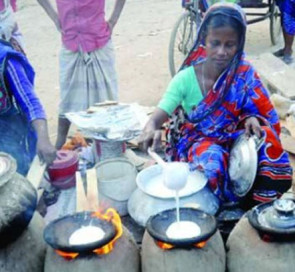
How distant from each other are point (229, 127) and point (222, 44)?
0.45m

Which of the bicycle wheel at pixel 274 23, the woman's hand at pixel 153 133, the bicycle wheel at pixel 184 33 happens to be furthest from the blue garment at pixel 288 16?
the woman's hand at pixel 153 133

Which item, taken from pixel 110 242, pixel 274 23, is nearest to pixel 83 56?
pixel 110 242

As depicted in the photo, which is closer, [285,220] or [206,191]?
[285,220]

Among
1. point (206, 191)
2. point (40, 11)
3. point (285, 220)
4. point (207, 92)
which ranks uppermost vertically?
point (207, 92)

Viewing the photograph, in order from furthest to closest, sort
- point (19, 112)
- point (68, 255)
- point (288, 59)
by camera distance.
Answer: point (288, 59) → point (19, 112) → point (68, 255)

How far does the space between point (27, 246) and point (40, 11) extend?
7801 mm

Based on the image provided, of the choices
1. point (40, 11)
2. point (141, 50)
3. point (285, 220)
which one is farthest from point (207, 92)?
point (40, 11)

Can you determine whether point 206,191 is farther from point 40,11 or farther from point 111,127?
point 40,11

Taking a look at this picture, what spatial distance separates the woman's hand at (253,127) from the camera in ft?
8.41

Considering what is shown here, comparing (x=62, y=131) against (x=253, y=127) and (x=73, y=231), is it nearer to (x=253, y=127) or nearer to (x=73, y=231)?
(x=253, y=127)

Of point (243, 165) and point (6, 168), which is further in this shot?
point (243, 165)

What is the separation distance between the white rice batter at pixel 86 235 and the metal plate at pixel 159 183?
20.6 inches

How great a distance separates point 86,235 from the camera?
2.07 m

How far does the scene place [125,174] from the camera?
3.06 metres
